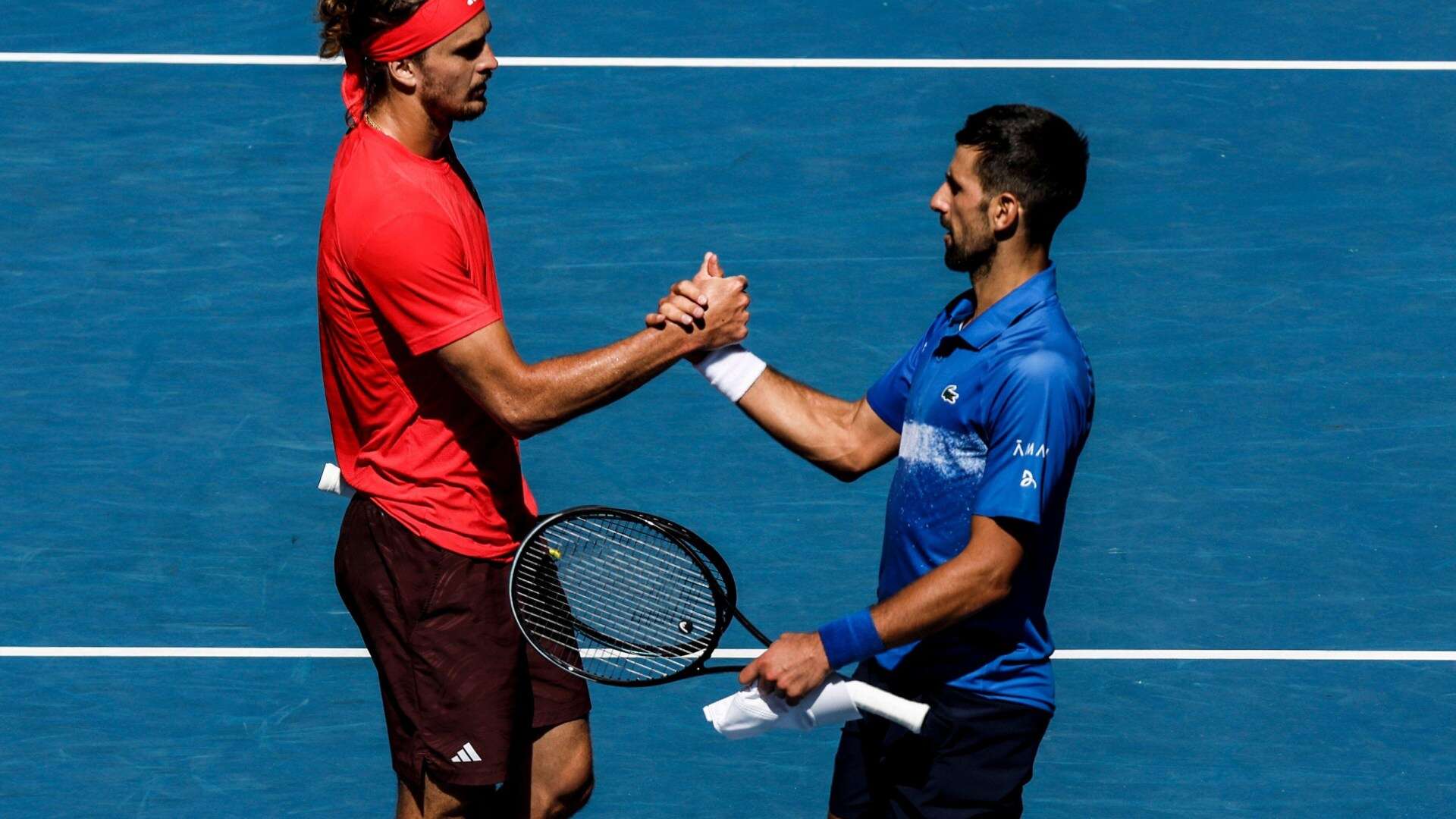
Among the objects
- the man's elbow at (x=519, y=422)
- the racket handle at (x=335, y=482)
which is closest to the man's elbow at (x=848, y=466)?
the man's elbow at (x=519, y=422)

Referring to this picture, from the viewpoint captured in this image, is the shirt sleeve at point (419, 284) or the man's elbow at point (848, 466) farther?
the man's elbow at point (848, 466)

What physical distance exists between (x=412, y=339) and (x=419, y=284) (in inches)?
5.1

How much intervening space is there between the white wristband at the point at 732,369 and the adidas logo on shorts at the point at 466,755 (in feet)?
3.52

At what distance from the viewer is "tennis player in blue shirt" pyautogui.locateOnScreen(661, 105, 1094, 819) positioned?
4082mm

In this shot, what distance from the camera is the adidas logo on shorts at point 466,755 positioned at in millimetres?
4508

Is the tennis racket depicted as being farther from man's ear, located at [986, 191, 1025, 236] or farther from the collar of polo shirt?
man's ear, located at [986, 191, 1025, 236]

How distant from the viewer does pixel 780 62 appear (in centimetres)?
817

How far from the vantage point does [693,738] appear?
6277 millimetres

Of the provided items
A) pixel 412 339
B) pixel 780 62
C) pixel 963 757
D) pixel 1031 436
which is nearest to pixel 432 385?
pixel 412 339

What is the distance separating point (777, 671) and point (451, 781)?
0.91 metres

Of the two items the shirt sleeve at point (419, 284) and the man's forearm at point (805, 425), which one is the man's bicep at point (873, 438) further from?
the shirt sleeve at point (419, 284)

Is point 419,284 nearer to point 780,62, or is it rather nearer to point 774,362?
point 774,362

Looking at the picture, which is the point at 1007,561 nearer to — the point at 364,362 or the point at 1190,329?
the point at 364,362

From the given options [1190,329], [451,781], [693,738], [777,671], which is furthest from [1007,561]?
[1190,329]
